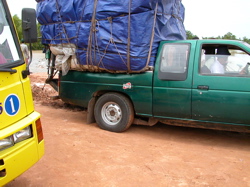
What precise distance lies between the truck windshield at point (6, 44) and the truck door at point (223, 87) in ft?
9.62

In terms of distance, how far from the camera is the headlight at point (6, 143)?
2.31m

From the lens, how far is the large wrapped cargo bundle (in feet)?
15.5

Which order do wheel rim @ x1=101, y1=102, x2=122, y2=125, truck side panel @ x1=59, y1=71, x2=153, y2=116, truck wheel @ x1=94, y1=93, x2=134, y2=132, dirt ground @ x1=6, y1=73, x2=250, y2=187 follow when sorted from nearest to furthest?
dirt ground @ x1=6, y1=73, x2=250, y2=187, truck side panel @ x1=59, y1=71, x2=153, y2=116, truck wheel @ x1=94, y1=93, x2=134, y2=132, wheel rim @ x1=101, y1=102, x2=122, y2=125

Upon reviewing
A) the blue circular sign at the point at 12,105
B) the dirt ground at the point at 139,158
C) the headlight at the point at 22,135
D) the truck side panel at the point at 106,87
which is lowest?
the dirt ground at the point at 139,158

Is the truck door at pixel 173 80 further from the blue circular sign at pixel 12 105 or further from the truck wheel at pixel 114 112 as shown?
the blue circular sign at pixel 12 105

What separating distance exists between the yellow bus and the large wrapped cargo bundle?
2360mm

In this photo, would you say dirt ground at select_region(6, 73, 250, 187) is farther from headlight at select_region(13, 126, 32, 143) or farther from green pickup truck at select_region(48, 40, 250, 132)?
headlight at select_region(13, 126, 32, 143)

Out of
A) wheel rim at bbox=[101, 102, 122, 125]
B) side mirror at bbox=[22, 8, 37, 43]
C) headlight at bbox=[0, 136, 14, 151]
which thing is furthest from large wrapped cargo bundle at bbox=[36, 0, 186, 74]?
headlight at bbox=[0, 136, 14, 151]

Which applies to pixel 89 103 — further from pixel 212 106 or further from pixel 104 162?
pixel 212 106

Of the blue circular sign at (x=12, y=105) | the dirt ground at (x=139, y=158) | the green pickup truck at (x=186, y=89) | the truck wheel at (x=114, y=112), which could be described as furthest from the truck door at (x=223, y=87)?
the blue circular sign at (x=12, y=105)

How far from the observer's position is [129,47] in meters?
4.78

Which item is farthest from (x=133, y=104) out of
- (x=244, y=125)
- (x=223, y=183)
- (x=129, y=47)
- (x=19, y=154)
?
(x=19, y=154)

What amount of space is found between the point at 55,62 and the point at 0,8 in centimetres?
309

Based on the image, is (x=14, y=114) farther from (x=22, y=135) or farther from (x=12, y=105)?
(x=22, y=135)
